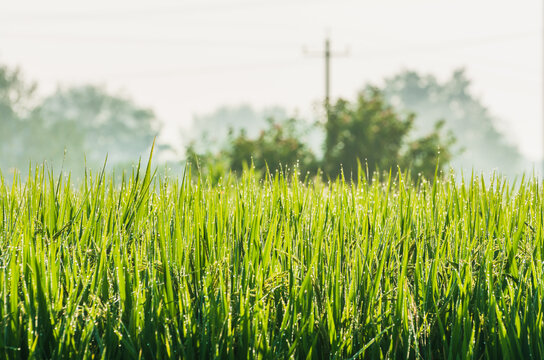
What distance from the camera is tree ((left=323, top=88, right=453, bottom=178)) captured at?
2059 centimetres

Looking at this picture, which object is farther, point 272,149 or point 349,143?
point 349,143

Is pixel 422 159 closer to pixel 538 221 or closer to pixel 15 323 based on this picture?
pixel 538 221

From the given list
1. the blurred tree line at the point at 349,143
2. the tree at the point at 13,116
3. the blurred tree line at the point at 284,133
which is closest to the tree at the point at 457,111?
the blurred tree line at the point at 284,133

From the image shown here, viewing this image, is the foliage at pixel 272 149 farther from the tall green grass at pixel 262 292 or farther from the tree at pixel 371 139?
the tall green grass at pixel 262 292

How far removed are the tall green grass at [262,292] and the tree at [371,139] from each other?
1694 cm

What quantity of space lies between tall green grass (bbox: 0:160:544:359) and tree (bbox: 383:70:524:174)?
296 ft

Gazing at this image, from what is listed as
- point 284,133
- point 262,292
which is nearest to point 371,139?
point 284,133

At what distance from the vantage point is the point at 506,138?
104 meters

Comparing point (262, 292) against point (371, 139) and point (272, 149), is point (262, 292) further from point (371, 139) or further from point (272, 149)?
point (371, 139)

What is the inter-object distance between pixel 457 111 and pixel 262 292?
9838 cm

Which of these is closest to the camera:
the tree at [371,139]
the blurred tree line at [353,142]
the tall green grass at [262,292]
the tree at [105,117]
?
the tall green grass at [262,292]

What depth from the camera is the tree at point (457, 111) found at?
93938mm

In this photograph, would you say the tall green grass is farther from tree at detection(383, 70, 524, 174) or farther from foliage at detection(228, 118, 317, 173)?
tree at detection(383, 70, 524, 174)

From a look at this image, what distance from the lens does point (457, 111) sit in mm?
96188
